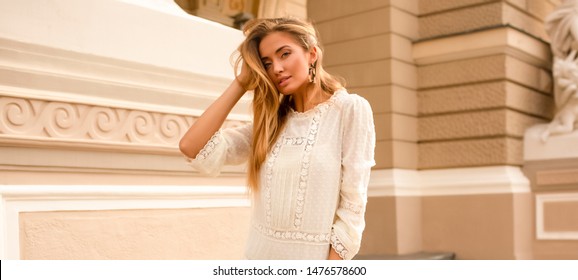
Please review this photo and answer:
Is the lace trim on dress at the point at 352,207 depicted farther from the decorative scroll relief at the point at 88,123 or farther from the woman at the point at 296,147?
the decorative scroll relief at the point at 88,123

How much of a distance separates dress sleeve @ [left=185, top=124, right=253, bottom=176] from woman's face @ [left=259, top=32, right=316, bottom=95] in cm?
22

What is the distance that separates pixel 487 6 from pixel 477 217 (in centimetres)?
219

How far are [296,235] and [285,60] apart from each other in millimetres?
449

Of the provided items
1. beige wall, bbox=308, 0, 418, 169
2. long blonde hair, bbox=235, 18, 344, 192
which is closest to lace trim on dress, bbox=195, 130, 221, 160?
long blonde hair, bbox=235, 18, 344, 192

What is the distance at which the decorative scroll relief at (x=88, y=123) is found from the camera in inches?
78.7

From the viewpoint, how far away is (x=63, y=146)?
2.11 meters

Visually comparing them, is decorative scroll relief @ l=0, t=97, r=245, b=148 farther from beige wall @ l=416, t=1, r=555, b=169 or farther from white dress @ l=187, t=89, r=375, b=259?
beige wall @ l=416, t=1, r=555, b=169

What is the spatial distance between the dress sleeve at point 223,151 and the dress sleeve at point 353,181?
337 millimetres

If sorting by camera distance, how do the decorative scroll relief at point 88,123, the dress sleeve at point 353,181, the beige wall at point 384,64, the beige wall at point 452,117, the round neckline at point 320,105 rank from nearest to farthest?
the dress sleeve at point 353,181
the round neckline at point 320,105
the decorative scroll relief at point 88,123
the beige wall at point 452,117
the beige wall at point 384,64

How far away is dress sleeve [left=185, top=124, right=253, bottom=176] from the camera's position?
5.44 ft

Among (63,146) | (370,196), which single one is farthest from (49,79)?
(370,196)

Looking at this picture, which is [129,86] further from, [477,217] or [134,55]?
[477,217]

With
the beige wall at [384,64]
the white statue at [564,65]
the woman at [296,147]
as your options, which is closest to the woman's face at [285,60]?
the woman at [296,147]

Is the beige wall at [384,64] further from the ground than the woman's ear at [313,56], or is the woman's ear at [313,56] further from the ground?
the beige wall at [384,64]
